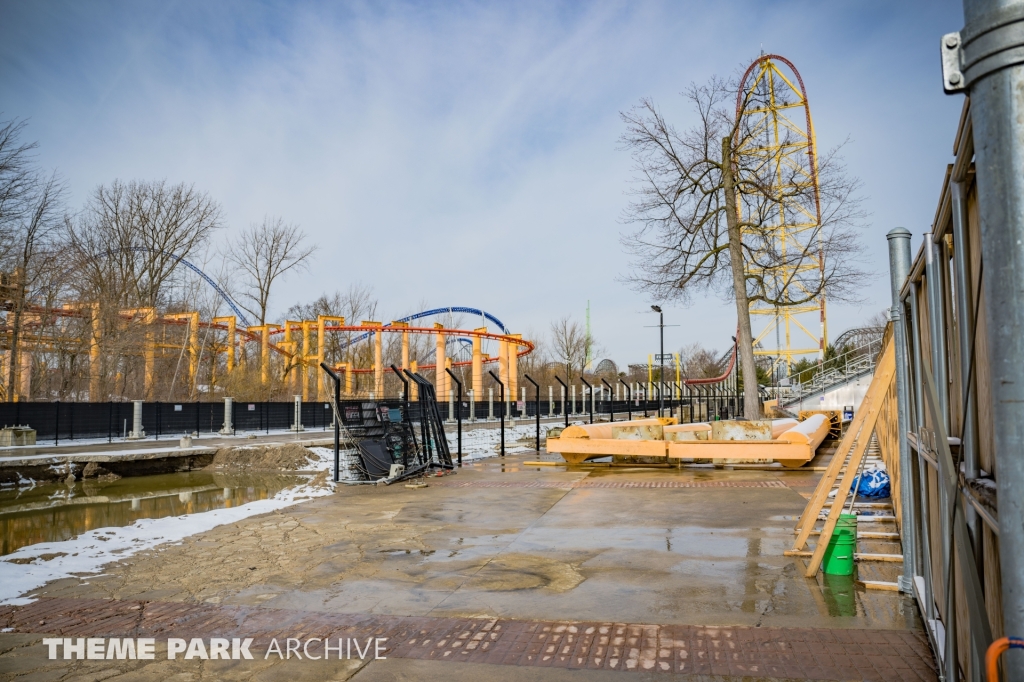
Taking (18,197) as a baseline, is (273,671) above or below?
below

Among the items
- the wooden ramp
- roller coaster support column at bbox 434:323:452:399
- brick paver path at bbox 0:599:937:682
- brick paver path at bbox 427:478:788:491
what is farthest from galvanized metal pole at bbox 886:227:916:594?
roller coaster support column at bbox 434:323:452:399

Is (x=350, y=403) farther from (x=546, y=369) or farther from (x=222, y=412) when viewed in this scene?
(x=546, y=369)

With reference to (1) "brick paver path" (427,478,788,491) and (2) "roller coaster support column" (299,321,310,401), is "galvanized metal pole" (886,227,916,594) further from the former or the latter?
(2) "roller coaster support column" (299,321,310,401)

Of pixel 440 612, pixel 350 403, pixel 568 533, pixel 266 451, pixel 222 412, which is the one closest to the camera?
pixel 440 612

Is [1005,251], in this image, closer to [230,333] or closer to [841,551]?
[841,551]

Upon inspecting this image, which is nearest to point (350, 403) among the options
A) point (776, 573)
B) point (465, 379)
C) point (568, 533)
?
point (568, 533)

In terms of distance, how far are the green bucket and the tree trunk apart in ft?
48.2

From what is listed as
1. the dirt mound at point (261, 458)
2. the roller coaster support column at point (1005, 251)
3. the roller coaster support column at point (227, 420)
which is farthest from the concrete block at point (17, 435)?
the roller coaster support column at point (1005, 251)

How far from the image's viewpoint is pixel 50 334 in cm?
2991

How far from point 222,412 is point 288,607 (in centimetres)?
2502

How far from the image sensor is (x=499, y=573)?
20.4 feet

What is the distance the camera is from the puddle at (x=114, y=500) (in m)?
9.52

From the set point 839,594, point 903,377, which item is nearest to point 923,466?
point 903,377

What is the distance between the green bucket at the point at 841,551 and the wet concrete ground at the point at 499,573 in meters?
0.17
